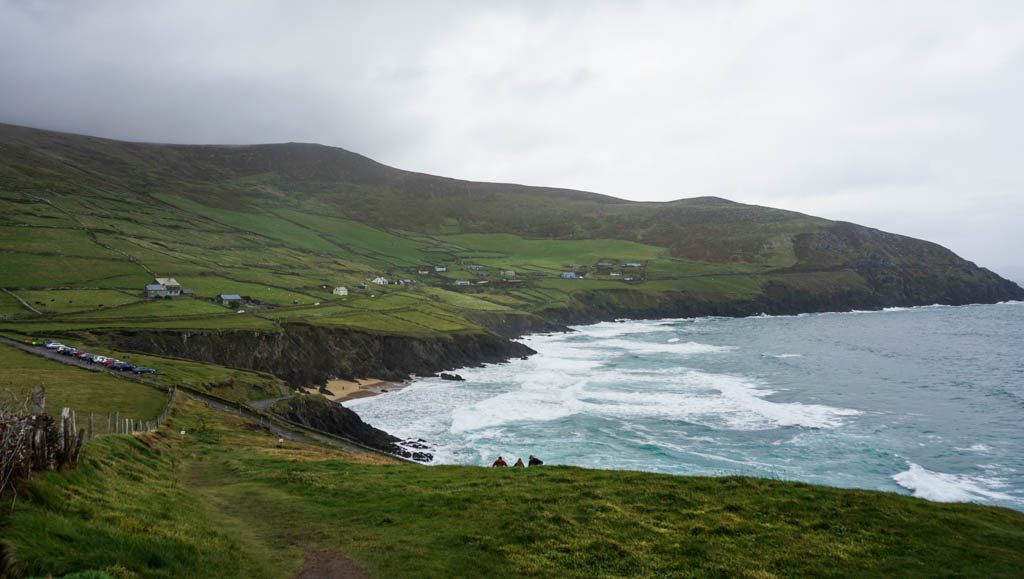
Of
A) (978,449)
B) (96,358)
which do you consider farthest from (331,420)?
(978,449)

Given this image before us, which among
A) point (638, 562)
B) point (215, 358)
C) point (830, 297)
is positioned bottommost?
point (215, 358)

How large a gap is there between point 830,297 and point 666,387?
5822 inches

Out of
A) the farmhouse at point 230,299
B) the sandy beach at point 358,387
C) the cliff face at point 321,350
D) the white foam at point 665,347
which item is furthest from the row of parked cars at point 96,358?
the white foam at point 665,347

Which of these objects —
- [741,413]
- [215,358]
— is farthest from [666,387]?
[215,358]

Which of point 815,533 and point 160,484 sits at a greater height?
point 815,533

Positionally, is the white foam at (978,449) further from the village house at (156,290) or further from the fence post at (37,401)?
the village house at (156,290)

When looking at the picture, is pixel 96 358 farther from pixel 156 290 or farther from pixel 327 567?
pixel 327 567

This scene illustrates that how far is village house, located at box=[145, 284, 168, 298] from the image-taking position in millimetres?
98625

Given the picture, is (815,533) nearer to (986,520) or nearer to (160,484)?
(986,520)

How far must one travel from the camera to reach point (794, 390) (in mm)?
78688

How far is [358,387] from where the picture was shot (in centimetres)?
8394

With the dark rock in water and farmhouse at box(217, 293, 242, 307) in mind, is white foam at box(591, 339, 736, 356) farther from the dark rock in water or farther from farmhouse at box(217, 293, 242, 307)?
farmhouse at box(217, 293, 242, 307)

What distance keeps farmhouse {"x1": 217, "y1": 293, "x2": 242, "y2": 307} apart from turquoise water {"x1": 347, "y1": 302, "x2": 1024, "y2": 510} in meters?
37.7

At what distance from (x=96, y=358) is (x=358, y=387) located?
32.5 m
